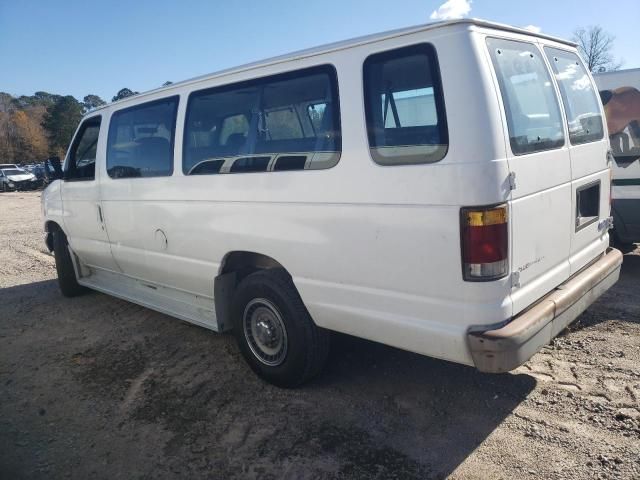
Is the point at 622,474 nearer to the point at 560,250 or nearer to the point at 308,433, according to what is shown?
the point at 560,250

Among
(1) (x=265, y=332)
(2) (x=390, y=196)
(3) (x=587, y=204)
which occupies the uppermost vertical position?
(2) (x=390, y=196)

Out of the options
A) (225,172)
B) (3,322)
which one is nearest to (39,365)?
(3,322)

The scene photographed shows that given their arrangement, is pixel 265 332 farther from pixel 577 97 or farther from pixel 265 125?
pixel 577 97

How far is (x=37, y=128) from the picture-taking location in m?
61.5

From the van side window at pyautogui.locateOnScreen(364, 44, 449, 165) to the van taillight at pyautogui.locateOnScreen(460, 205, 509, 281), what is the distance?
1.18 feet

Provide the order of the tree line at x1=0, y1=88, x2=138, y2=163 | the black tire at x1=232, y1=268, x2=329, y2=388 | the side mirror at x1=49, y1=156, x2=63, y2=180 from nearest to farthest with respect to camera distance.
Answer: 1. the black tire at x1=232, y1=268, x2=329, y2=388
2. the side mirror at x1=49, y1=156, x2=63, y2=180
3. the tree line at x1=0, y1=88, x2=138, y2=163

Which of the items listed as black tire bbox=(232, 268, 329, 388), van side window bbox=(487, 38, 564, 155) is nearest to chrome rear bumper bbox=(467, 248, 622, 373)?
van side window bbox=(487, 38, 564, 155)

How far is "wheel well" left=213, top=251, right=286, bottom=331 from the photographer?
3.71m

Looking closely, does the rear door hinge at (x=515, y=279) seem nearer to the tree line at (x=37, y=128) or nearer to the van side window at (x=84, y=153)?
the van side window at (x=84, y=153)

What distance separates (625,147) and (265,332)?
4729 millimetres

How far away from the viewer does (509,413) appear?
3.11 metres

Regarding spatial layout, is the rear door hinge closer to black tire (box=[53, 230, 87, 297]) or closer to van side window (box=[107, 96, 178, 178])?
van side window (box=[107, 96, 178, 178])

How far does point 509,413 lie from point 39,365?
392 centimetres

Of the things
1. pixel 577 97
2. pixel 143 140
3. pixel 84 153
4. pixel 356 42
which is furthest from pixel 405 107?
pixel 84 153
